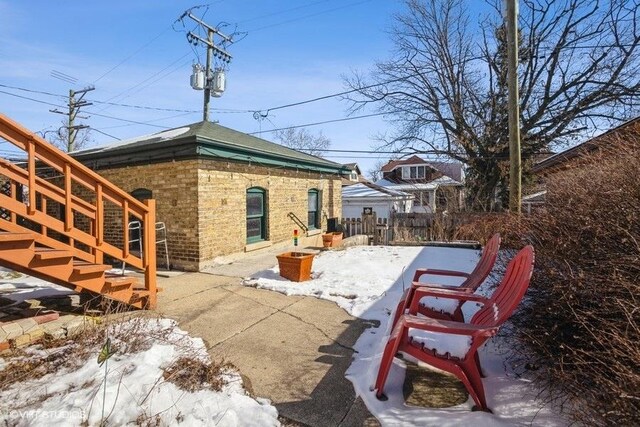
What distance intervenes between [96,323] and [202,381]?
5.67ft

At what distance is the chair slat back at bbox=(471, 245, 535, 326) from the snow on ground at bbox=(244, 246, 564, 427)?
0.56 m

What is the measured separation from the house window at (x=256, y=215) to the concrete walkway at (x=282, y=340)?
3.12 metres

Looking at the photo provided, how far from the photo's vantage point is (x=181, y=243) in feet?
26.2

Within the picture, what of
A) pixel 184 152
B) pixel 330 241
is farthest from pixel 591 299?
pixel 330 241

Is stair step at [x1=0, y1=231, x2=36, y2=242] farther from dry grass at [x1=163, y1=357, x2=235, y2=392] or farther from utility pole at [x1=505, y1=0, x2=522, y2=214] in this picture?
utility pole at [x1=505, y1=0, x2=522, y2=214]

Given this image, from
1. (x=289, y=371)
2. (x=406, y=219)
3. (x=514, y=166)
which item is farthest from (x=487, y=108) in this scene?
(x=289, y=371)

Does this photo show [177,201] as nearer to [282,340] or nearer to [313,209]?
[282,340]

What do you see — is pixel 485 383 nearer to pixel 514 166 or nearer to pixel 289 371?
pixel 289 371

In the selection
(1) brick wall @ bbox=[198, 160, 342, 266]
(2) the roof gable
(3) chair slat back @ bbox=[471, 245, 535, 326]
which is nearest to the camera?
(3) chair slat back @ bbox=[471, 245, 535, 326]

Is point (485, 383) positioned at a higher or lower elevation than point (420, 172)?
lower

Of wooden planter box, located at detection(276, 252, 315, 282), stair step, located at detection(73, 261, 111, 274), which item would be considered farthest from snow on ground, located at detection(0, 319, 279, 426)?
wooden planter box, located at detection(276, 252, 315, 282)

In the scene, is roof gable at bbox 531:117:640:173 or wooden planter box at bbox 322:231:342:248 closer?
roof gable at bbox 531:117:640:173

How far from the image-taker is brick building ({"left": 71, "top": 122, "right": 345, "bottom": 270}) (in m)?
7.81

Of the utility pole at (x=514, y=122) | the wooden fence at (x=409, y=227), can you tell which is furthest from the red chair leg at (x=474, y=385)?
the wooden fence at (x=409, y=227)
